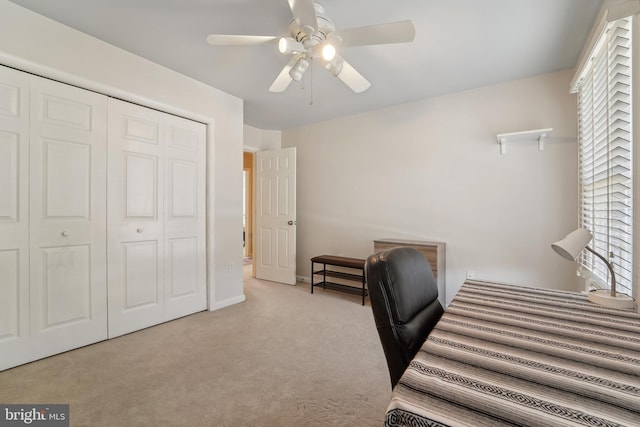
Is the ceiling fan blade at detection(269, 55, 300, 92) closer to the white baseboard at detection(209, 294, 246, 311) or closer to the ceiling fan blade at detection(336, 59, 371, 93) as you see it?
the ceiling fan blade at detection(336, 59, 371, 93)

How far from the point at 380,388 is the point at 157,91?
315cm

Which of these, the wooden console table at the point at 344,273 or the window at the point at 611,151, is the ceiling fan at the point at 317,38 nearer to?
the window at the point at 611,151

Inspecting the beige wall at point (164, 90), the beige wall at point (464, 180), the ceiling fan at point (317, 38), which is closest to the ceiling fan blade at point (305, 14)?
the ceiling fan at point (317, 38)

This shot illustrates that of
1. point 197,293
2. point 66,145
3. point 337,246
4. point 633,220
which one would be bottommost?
point 197,293

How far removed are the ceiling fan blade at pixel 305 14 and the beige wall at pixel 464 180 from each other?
2194 mm

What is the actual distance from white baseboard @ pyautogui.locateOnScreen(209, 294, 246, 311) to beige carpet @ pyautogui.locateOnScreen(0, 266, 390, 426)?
1.09 ft

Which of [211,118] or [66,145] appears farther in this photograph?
[211,118]

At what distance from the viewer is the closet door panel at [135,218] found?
8.00ft

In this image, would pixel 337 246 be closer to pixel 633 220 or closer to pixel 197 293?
pixel 197 293

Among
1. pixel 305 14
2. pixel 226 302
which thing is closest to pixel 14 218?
pixel 226 302

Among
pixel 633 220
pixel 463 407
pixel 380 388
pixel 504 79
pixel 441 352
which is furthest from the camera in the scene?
pixel 504 79

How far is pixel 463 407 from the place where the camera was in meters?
0.57

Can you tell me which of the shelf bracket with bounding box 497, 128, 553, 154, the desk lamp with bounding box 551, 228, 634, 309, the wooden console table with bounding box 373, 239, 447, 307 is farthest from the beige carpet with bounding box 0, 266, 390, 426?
the shelf bracket with bounding box 497, 128, 553, 154

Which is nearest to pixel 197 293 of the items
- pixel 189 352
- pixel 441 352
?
Answer: pixel 189 352
